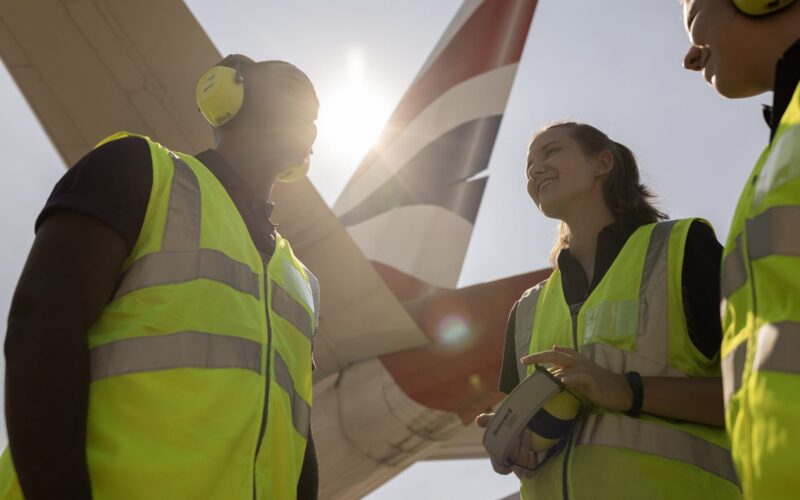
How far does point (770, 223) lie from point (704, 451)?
3.47 feet

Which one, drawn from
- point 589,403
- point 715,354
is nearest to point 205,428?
point 589,403

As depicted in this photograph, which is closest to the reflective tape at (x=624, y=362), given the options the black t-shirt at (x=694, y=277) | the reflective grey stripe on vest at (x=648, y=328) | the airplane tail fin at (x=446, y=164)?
the reflective grey stripe on vest at (x=648, y=328)

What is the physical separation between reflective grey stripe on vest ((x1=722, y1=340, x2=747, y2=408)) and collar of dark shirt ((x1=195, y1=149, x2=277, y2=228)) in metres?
1.59

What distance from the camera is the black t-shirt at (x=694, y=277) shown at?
217 centimetres

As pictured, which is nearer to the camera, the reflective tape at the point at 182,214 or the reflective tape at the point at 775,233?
the reflective tape at the point at 775,233

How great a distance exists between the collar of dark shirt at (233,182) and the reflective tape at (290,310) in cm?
36

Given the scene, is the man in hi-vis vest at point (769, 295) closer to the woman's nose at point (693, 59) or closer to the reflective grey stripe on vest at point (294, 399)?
the woman's nose at point (693, 59)

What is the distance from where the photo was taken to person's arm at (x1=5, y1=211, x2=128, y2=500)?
63.0 inches

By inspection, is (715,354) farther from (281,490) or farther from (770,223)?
(281,490)

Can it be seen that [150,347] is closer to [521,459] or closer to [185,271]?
[185,271]

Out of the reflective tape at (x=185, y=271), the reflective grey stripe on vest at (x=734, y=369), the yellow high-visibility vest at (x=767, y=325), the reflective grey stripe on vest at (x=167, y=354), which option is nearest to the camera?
the yellow high-visibility vest at (x=767, y=325)

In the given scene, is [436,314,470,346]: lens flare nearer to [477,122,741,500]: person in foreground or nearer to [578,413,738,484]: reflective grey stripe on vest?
[477,122,741,500]: person in foreground

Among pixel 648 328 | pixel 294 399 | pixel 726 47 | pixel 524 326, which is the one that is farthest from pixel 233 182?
pixel 726 47

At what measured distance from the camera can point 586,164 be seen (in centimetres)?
286
